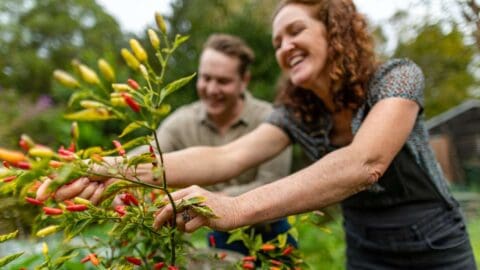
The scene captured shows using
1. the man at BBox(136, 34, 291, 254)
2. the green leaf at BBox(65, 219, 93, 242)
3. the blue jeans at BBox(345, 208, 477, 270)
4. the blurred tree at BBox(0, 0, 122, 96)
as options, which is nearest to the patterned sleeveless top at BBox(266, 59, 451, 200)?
the blue jeans at BBox(345, 208, 477, 270)

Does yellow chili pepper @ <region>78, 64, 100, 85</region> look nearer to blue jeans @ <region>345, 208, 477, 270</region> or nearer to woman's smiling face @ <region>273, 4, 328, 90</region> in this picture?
woman's smiling face @ <region>273, 4, 328, 90</region>

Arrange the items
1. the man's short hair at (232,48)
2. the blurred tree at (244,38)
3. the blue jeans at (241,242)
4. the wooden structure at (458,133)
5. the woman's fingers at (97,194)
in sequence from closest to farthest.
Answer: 1. the woman's fingers at (97,194)
2. the blue jeans at (241,242)
3. the man's short hair at (232,48)
4. the blurred tree at (244,38)
5. the wooden structure at (458,133)

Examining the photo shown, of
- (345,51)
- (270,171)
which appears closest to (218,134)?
(270,171)

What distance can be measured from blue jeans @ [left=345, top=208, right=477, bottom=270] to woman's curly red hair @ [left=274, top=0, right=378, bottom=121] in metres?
0.48

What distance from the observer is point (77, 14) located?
22797 millimetres

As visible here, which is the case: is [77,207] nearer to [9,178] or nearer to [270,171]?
[9,178]

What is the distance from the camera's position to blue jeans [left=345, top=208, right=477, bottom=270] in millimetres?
Result: 1720

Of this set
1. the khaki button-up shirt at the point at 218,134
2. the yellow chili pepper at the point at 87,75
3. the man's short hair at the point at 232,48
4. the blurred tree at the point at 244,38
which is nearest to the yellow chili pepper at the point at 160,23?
the yellow chili pepper at the point at 87,75

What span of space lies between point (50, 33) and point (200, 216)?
2283cm

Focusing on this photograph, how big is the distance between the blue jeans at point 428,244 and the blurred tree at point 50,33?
19.4 metres

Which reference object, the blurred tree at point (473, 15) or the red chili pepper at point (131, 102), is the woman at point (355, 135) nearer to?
the blurred tree at point (473, 15)

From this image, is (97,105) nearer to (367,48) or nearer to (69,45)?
(367,48)

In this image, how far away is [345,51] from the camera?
5.69 ft

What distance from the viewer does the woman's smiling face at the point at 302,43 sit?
1696 mm
